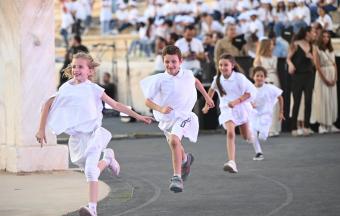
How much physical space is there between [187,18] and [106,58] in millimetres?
4403

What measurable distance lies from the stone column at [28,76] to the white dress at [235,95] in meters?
2.26

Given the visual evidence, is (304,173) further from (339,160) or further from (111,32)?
(111,32)

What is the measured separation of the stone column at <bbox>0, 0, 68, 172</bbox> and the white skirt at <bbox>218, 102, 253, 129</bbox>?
2.22 meters

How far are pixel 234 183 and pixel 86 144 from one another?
2.84 metres

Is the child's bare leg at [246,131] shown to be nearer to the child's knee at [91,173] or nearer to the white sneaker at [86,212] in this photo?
the child's knee at [91,173]

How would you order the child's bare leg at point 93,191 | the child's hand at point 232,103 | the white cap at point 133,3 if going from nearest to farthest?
the child's bare leg at point 93,191, the child's hand at point 232,103, the white cap at point 133,3

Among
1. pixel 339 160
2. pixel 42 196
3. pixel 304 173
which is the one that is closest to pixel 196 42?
pixel 339 160

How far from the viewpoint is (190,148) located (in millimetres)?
17656

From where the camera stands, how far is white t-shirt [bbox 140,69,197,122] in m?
11.9

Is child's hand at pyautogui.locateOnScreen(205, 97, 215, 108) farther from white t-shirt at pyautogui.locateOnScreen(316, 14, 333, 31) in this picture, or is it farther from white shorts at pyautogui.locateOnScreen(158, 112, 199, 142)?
white t-shirt at pyautogui.locateOnScreen(316, 14, 333, 31)

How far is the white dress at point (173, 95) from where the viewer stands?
38.9 feet

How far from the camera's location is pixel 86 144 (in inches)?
399

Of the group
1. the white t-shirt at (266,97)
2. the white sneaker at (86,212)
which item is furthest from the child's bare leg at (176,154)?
the white t-shirt at (266,97)

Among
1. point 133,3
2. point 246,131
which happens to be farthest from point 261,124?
point 133,3
